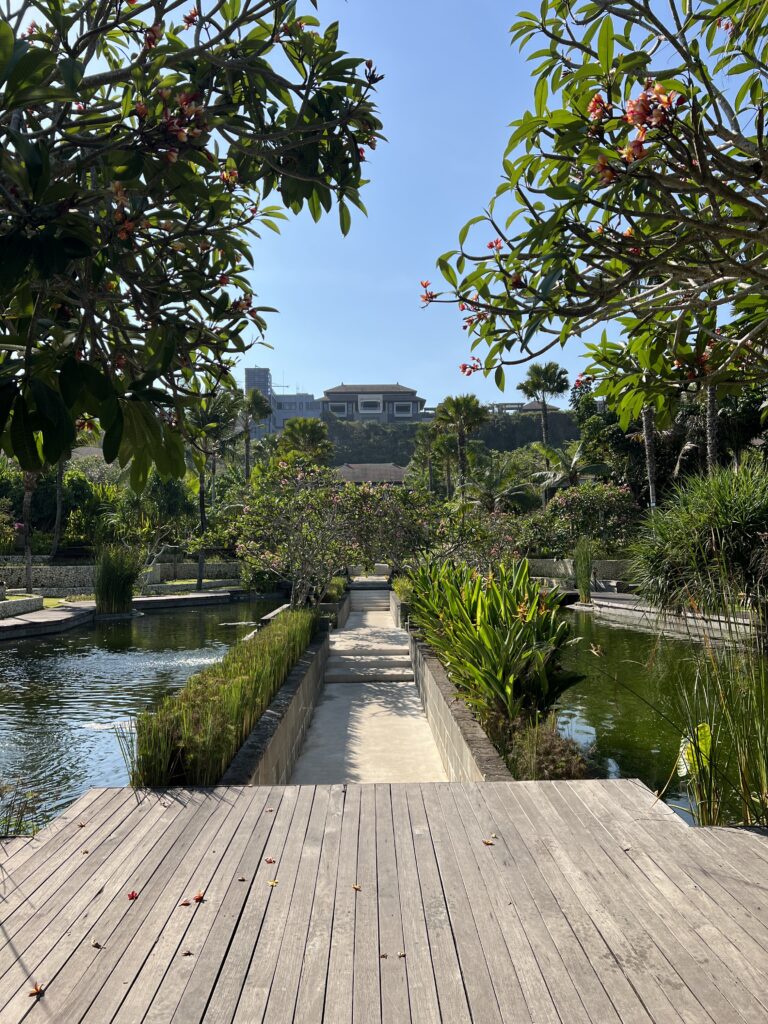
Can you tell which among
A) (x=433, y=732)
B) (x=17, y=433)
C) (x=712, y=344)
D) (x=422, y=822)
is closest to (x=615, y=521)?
(x=433, y=732)

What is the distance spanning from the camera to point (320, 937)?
2.60m

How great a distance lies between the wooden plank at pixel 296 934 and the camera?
2225 millimetres

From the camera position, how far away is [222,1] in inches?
131

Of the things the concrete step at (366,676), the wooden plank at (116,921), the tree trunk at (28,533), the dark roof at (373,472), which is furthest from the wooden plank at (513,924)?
the dark roof at (373,472)

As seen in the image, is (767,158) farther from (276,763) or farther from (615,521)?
(615,521)

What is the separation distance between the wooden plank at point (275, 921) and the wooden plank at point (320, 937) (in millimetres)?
92

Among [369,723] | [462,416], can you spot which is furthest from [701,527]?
[462,416]

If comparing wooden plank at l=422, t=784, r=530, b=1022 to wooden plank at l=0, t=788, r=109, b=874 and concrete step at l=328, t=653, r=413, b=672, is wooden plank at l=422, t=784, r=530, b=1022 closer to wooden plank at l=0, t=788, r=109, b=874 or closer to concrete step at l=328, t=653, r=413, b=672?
wooden plank at l=0, t=788, r=109, b=874

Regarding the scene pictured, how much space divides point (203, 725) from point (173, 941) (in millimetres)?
2116

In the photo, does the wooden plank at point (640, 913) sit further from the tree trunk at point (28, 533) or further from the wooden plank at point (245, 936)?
the tree trunk at point (28, 533)

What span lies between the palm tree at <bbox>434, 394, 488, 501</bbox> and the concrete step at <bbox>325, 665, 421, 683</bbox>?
98.8ft

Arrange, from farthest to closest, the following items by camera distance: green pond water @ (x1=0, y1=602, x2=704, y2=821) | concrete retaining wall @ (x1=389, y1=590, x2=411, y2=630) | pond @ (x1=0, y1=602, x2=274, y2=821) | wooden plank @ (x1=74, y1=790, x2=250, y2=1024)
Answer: concrete retaining wall @ (x1=389, y1=590, x2=411, y2=630), pond @ (x1=0, y1=602, x2=274, y2=821), green pond water @ (x1=0, y1=602, x2=704, y2=821), wooden plank @ (x1=74, y1=790, x2=250, y2=1024)

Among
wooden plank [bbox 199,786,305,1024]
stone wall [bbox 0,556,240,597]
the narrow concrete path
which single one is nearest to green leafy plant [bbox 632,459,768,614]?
the narrow concrete path

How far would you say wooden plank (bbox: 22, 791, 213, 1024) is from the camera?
2.27 meters
